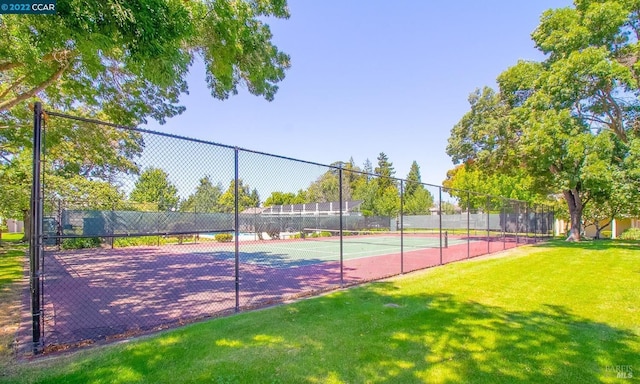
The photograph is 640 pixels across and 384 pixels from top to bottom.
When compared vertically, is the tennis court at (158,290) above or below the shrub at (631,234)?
above

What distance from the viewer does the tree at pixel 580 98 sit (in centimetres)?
1455

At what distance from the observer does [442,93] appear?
1577cm

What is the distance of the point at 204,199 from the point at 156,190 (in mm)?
704

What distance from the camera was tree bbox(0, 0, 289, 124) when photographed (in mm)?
3658

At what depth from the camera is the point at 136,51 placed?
3904 mm

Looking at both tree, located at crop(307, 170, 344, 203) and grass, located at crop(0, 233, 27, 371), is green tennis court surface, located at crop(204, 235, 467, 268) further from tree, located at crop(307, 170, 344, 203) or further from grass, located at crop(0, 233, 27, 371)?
grass, located at crop(0, 233, 27, 371)

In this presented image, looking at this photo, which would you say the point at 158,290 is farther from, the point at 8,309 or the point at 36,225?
the point at 36,225

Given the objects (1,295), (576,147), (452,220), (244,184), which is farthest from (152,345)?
(452,220)

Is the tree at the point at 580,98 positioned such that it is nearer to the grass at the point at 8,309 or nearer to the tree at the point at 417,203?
the tree at the point at 417,203

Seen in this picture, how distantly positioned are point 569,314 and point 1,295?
10.0 metres

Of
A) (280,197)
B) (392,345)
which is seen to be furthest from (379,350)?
(280,197)

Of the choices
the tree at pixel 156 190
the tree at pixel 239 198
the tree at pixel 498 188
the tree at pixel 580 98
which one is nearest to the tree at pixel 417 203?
the tree at pixel 580 98

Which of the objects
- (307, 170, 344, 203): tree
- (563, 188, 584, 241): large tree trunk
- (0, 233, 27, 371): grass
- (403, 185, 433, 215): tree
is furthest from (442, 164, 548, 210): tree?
(0, 233, 27, 371): grass

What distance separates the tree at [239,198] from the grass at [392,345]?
5.83ft
